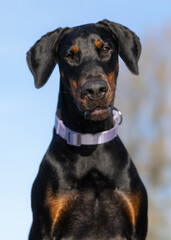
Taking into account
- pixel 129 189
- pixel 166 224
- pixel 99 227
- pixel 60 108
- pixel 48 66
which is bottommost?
pixel 166 224

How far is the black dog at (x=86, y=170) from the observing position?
22.1 feet

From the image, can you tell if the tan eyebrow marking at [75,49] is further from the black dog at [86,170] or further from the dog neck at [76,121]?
the dog neck at [76,121]

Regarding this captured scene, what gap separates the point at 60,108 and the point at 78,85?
28.9 inches

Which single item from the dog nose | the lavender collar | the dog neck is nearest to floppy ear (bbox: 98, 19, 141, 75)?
the dog neck

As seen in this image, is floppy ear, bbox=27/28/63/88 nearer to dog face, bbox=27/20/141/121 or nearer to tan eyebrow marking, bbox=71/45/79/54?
dog face, bbox=27/20/141/121

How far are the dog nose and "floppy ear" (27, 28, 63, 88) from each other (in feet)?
3.39

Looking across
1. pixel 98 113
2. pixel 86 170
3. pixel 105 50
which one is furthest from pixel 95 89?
pixel 86 170

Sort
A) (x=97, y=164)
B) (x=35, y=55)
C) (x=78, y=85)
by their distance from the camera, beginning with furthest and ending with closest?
1. (x=35, y=55)
2. (x=97, y=164)
3. (x=78, y=85)

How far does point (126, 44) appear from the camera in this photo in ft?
24.2

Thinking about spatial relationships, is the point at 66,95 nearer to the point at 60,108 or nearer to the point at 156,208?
the point at 60,108

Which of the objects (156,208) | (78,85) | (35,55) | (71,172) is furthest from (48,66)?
(156,208)

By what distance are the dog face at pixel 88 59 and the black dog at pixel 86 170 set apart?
0.01 metres

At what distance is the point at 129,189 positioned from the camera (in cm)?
682

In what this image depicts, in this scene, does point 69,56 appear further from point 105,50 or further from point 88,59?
point 105,50
